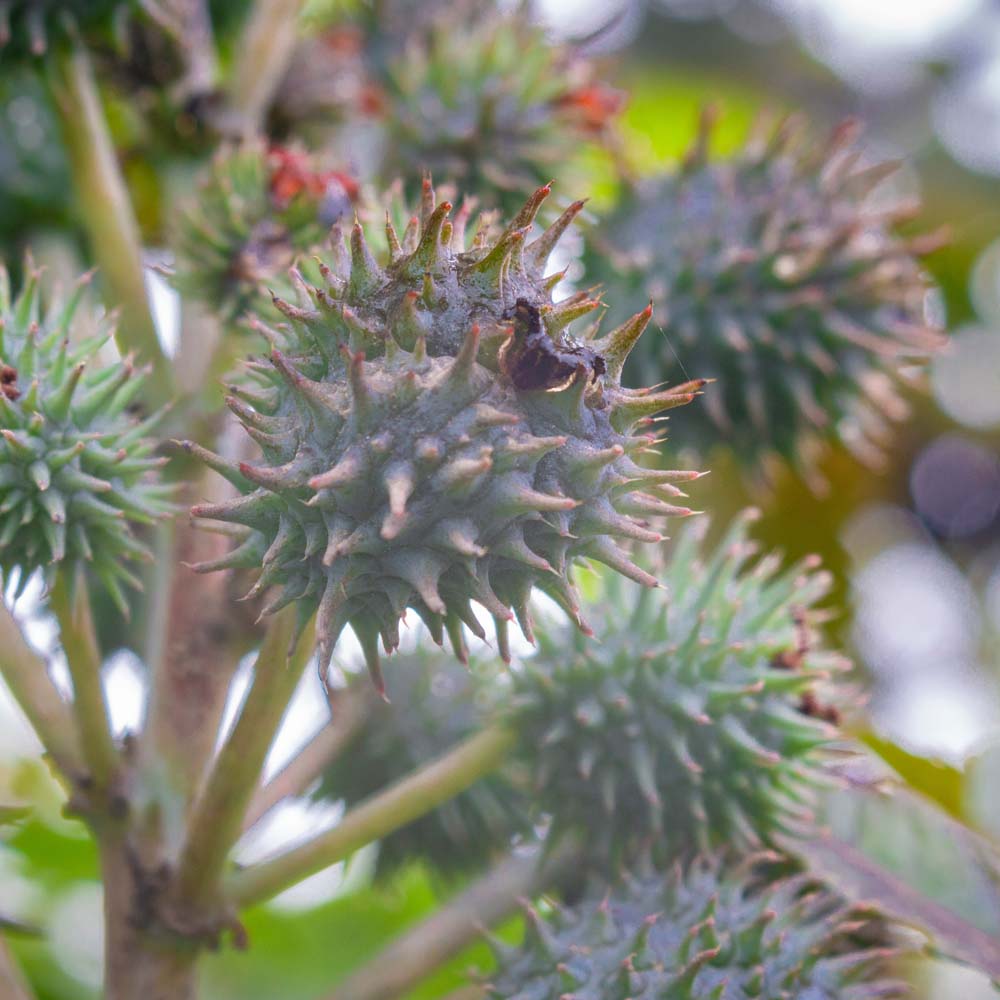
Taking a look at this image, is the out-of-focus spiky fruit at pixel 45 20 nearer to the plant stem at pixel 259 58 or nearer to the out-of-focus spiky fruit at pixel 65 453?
the plant stem at pixel 259 58

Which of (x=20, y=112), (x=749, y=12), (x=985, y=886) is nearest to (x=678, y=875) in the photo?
(x=985, y=886)

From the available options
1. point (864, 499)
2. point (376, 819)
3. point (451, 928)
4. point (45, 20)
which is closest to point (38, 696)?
point (376, 819)

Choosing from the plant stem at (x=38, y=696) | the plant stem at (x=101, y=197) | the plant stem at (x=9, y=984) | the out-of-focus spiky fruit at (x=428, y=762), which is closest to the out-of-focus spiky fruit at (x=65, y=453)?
the plant stem at (x=38, y=696)

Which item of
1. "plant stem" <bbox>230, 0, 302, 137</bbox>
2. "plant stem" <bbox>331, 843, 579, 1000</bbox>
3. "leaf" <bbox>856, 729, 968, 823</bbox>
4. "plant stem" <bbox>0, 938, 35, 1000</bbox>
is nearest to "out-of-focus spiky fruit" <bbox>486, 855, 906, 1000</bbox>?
"plant stem" <bbox>331, 843, 579, 1000</bbox>

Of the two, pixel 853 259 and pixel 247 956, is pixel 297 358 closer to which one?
pixel 853 259

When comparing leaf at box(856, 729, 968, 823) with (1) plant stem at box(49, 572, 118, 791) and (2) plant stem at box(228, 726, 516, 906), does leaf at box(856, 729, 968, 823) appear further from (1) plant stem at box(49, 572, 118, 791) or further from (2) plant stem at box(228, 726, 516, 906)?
(1) plant stem at box(49, 572, 118, 791)
